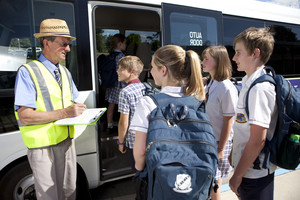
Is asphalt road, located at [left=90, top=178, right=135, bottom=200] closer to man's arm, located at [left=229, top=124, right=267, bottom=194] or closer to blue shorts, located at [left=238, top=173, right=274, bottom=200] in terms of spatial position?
blue shorts, located at [left=238, top=173, right=274, bottom=200]

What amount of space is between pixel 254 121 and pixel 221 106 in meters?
0.67

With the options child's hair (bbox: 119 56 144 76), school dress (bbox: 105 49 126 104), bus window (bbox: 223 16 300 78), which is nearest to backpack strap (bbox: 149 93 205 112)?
child's hair (bbox: 119 56 144 76)

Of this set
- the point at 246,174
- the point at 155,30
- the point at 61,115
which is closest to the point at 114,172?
the point at 61,115

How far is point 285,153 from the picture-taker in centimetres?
144

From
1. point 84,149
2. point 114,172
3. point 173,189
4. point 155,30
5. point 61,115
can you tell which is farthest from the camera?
point 155,30

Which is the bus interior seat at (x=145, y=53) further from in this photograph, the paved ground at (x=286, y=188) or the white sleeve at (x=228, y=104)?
the white sleeve at (x=228, y=104)

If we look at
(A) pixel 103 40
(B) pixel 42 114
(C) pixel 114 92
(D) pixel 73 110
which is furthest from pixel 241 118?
(A) pixel 103 40

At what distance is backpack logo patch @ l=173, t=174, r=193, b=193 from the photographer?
114cm

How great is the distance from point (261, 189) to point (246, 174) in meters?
0.14

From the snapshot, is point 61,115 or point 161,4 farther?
point 161,4

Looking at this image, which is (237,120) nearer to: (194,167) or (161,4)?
(194,167)

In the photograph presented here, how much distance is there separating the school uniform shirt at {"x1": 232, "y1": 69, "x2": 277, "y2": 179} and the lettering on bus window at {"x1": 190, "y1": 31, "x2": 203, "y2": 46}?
2.12 meters

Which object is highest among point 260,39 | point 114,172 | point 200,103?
point 260,39

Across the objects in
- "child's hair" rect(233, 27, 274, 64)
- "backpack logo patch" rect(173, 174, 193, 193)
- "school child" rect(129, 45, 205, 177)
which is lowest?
"backpack logo patch" rect(173, 174, 193, 193)
